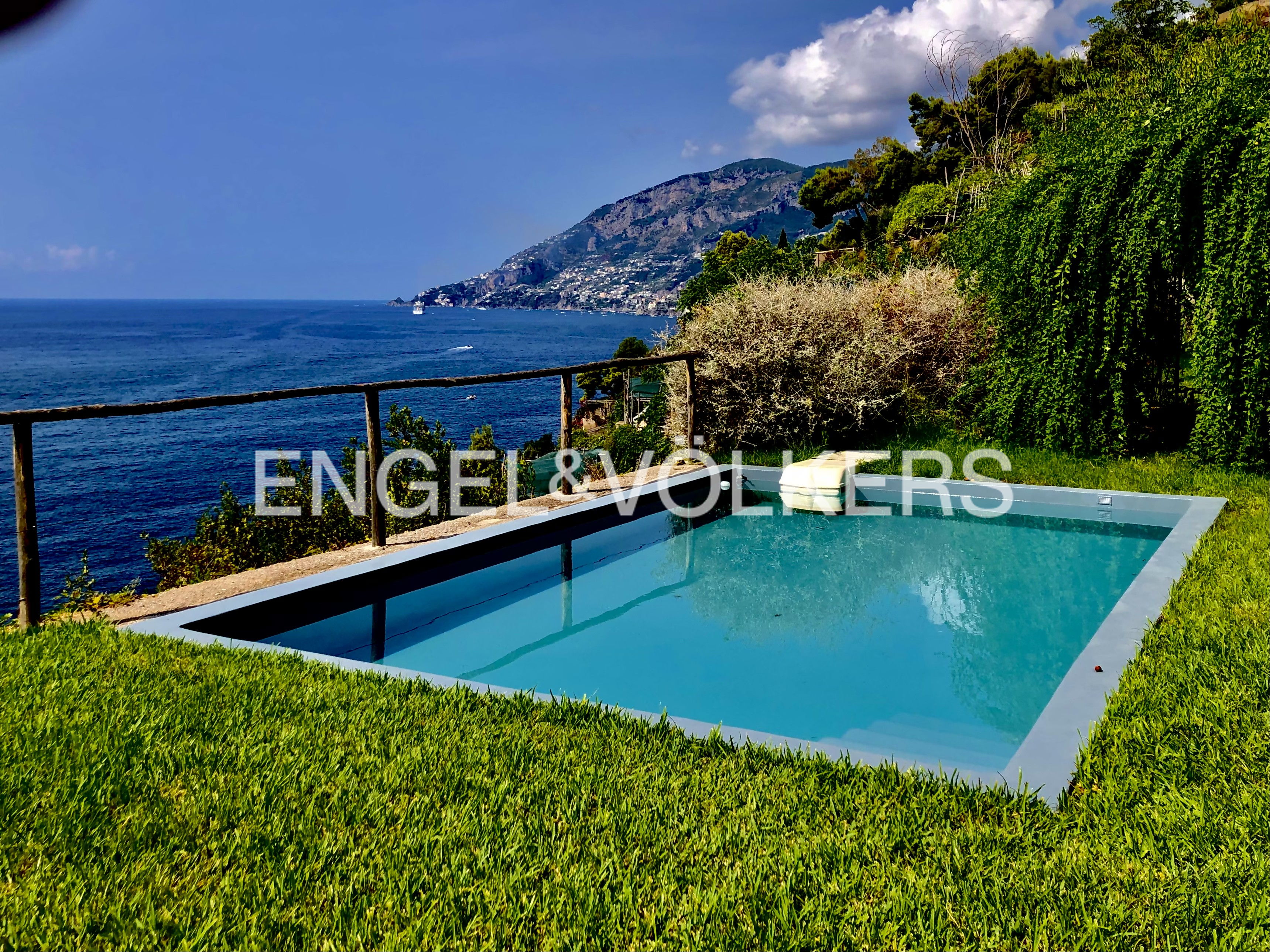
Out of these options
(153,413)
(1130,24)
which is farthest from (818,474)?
(1130,24)

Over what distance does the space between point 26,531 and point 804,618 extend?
13.9 ft

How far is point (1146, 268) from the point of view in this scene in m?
7.36

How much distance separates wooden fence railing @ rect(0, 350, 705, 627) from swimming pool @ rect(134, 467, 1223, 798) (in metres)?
0.64

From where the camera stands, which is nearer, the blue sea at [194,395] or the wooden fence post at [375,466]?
the wooden fence post at [375,466]

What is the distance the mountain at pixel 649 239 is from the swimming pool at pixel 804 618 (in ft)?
416

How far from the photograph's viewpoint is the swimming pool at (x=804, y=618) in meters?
4.05

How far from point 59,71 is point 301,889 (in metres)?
3.40

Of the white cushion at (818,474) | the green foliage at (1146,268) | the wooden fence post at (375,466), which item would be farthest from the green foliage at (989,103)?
the wooden fence post at (375,466)

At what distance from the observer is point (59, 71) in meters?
3.64

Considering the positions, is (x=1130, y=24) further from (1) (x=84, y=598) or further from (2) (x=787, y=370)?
(1) (x=84, y=598)

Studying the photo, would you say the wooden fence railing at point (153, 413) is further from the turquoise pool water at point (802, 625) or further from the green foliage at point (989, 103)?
the green foliage at point (989, 103)

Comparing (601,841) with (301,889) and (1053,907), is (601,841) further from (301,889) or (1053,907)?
(1053,907)

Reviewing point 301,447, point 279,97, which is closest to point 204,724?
point 301,447

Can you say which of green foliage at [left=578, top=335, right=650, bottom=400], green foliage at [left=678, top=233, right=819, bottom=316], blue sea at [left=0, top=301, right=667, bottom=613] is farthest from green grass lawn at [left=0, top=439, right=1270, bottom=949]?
green foliage at [left=578, top=335, right=650, bottom=400]
